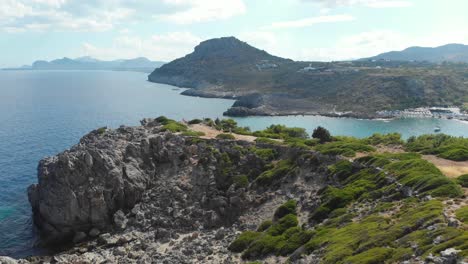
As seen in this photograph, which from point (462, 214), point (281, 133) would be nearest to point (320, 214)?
point (462, 214)

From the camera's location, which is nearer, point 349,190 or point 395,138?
point 349,190

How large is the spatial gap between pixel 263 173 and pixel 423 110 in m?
141

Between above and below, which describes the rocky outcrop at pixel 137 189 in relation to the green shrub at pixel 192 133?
below

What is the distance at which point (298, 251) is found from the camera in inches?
1521

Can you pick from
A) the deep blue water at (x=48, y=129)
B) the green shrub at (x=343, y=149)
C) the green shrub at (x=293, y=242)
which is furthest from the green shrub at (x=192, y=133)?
the green shrub at (x=293, y=242)

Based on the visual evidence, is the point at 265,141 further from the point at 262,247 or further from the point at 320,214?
the point at 262,247

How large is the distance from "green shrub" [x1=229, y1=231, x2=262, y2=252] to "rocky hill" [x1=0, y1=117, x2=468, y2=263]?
125 millimetres

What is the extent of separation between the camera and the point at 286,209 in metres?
50.9

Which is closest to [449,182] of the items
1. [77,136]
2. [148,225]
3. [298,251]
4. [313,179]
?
[298,251]

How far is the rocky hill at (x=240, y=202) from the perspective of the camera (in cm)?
3438

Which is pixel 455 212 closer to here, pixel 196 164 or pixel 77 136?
pixel 196 164

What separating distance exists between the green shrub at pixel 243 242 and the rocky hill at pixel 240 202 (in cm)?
12

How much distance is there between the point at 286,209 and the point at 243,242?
7346mm

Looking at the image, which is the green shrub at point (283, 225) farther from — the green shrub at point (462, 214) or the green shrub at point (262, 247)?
the green shrub at point (462, 214)
